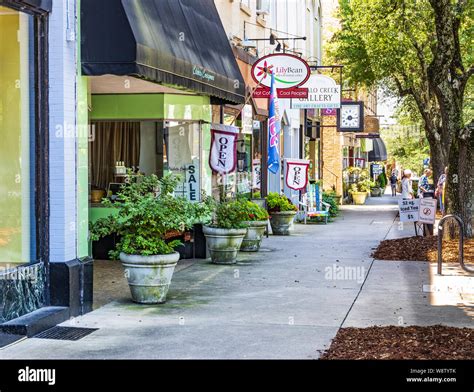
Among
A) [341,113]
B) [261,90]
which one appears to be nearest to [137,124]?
[261,90]

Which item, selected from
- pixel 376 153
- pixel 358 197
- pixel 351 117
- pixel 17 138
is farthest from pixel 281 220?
pixel 376 153

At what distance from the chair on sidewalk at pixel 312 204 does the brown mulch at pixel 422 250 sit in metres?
6.69

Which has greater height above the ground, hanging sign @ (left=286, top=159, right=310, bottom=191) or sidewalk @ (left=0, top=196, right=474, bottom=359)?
hanging sign @ (left=286, top=159, right=310, bottom=191)

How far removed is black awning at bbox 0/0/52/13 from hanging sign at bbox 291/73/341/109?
50.1ft

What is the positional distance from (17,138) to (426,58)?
20.7 m

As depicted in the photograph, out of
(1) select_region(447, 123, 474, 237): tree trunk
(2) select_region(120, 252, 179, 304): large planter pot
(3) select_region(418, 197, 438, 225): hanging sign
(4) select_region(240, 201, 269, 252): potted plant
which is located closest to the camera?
(2) select_region(120, 252, 179, 304): large planter pot

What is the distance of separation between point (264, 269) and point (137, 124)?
11.5ft

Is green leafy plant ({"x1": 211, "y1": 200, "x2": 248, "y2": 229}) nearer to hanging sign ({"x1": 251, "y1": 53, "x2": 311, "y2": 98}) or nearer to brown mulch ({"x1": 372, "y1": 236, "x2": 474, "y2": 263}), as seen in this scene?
brown mulch ({"x1": 372, "y1": 236, "x2": 474, "y2": 263})

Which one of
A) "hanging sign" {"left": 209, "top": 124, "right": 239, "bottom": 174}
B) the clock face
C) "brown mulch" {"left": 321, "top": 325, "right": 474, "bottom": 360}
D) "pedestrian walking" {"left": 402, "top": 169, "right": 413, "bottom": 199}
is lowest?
"brown mulch" {"left": 321, "top": 325, "right": 474, "bottom": 360}

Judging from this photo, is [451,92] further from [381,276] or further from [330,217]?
[330,217]

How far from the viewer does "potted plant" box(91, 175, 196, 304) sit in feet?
32.9

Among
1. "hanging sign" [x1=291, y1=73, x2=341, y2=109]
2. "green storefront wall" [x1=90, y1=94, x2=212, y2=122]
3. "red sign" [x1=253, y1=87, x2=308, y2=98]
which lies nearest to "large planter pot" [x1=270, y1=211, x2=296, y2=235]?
"red sign" [x1=253, y1=87, x2=308, y2=98]

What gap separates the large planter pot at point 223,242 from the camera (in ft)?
45.2

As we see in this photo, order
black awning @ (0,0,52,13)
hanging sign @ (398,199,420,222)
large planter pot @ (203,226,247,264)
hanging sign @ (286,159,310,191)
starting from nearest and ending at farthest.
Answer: black awning @ (0,0,52,13) → large planter pot @ (203,226,247,264) → hanging sign @ (398,199,420,222) → hanging sign @ (286,159,310,191)
